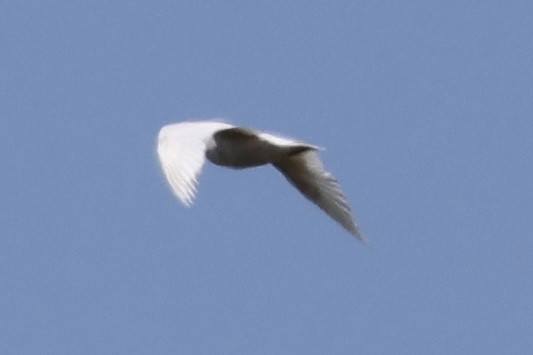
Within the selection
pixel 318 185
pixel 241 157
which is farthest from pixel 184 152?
pixel 318 185

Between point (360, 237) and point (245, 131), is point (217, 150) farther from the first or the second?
point (360, 237)

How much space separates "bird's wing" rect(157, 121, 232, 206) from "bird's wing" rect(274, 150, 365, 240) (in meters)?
0.60

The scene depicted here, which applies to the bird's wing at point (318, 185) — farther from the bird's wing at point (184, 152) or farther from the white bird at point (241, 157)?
the bird's wing at point (184, 152)

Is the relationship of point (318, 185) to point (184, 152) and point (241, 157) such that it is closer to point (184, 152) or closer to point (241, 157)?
point (241, 157)

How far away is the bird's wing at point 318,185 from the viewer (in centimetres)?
890

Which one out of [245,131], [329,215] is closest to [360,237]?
[329,215]

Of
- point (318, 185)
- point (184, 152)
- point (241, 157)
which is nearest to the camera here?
point (184, 152)

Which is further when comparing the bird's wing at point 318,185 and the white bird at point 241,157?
the bird's wing at point 318,185

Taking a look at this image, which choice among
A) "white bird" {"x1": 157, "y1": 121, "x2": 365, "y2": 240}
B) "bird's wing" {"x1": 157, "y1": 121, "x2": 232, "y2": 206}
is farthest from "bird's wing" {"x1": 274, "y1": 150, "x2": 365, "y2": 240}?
"bird's wing" {"x1": 157, "y1": 121, "x2": 232, "y2": 206}

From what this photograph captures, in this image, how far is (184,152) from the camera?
8023 mm

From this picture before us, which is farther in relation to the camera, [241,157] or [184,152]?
[241,157]

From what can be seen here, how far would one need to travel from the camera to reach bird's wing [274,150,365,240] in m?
8.90

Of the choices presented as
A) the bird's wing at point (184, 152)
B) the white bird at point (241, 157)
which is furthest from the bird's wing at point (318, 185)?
the bird's wing at point (184, 152)

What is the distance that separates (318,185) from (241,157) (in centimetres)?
57
